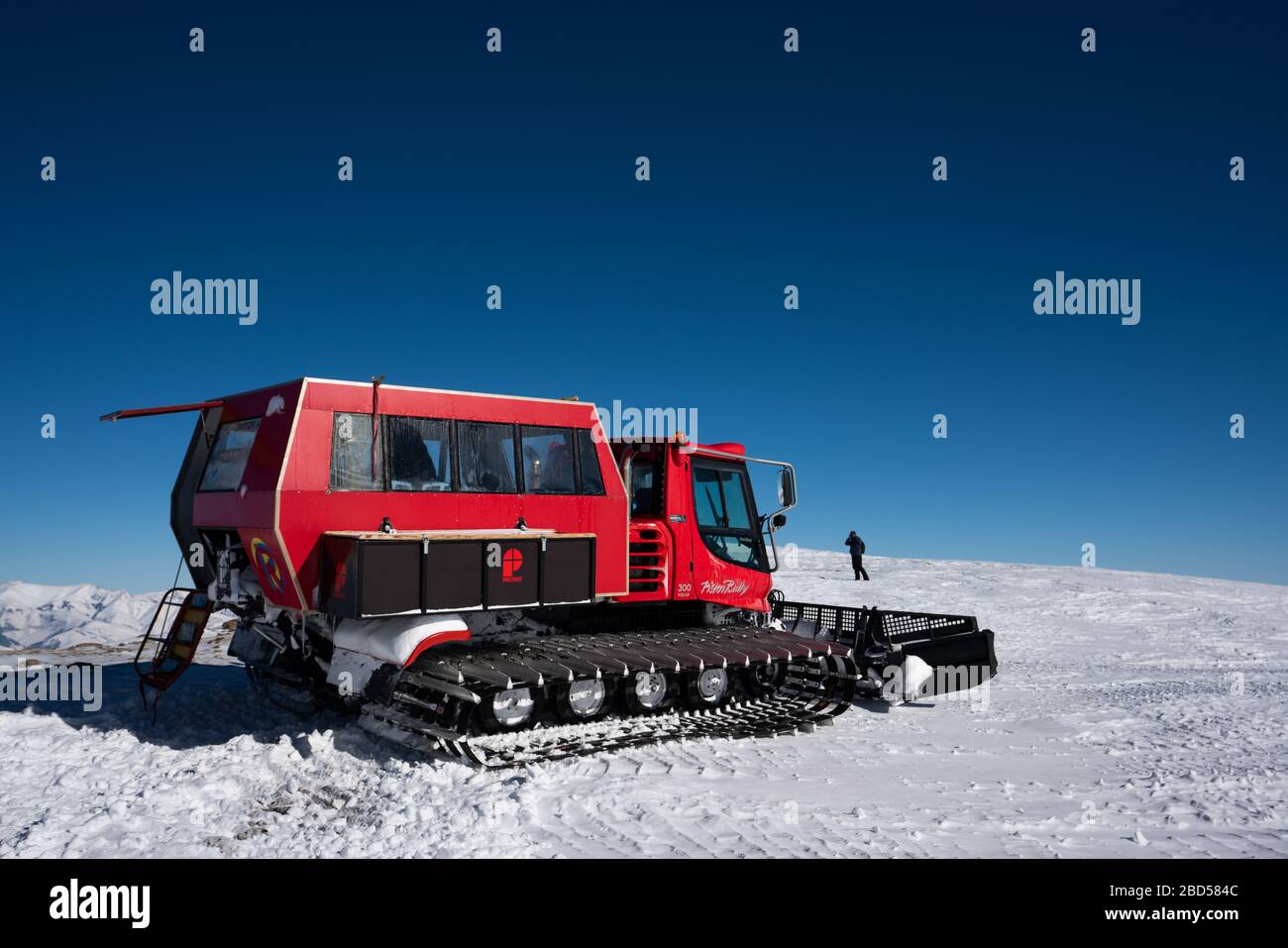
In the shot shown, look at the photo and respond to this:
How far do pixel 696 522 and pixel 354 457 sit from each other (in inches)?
174

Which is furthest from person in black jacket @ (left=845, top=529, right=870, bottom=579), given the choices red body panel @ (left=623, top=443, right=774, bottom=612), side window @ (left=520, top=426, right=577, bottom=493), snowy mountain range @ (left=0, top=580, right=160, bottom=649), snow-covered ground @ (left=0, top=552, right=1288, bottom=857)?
snowy mountain range @ (left=0, top=580, right=160, bottom=649)

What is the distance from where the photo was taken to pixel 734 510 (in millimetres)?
11133

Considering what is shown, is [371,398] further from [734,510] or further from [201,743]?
[734,510]

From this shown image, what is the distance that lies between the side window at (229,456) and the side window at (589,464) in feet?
11.4

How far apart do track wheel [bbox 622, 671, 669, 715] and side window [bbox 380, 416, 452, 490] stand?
2.97 m

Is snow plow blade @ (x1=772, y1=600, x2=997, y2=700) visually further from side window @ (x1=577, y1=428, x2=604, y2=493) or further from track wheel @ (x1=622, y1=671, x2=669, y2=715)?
side window @ (x1=577, y1=428, x2=604, y2=493)

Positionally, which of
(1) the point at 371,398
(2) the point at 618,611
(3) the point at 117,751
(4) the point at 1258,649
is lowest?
(4) the point at 1258,649

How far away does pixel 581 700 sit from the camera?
880 cm

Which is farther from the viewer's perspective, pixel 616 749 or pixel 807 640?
pixel 807 640

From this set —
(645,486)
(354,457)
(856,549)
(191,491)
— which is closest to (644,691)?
(645,486)

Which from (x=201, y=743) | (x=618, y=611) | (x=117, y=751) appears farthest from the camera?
(x=618, y=611)

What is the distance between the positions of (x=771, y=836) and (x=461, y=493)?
4.69m

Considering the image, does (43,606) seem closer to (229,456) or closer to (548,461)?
(229,456)

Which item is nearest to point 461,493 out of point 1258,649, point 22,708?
point 22,708
